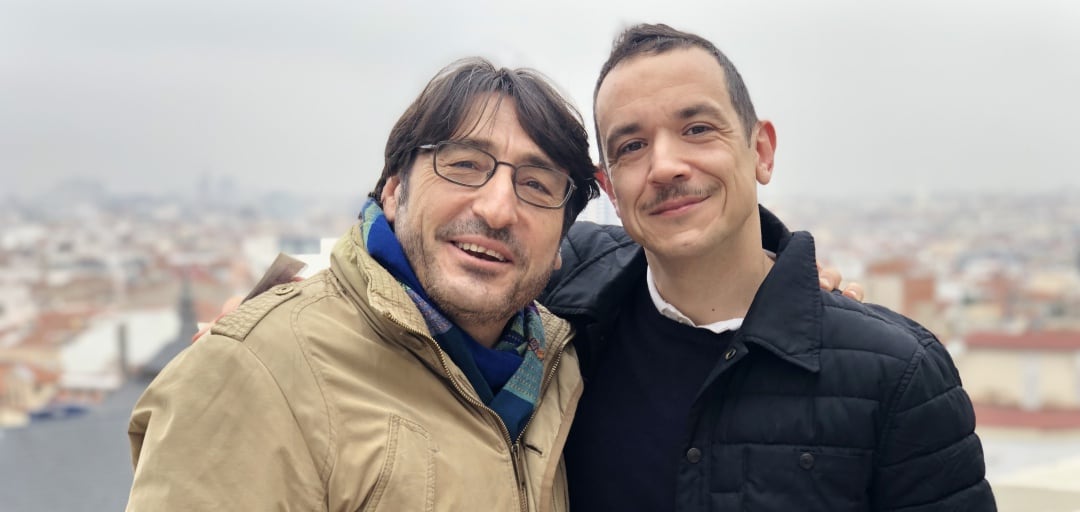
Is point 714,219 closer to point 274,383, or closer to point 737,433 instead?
point 737,433

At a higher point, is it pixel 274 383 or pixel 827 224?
pixel 827 224

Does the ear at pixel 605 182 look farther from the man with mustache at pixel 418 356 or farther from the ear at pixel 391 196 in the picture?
the ear at pixel 391 196

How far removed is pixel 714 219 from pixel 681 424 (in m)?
0.51

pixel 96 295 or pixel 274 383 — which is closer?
pixel 274 383

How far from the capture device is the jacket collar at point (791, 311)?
1977 millimetres

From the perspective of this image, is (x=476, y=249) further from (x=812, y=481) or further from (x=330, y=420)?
(x=812, y=481)

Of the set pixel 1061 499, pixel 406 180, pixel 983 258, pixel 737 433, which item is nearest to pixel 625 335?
pixel 737 433

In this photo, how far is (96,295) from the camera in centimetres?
3347

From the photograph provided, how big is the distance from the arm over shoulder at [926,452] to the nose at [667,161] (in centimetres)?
68

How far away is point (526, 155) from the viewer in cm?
211

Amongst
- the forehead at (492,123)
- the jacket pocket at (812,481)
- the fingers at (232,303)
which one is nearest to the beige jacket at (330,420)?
the fingers at (232,303)

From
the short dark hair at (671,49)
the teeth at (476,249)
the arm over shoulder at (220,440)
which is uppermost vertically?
the short dark hair at (671,49)

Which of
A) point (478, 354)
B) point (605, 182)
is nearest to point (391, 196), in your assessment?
point (478, 354)

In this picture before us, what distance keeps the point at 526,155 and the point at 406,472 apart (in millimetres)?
814
